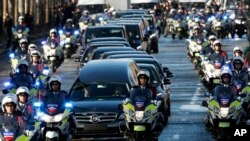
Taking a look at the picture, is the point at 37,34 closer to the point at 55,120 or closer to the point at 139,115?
the point at 139,115

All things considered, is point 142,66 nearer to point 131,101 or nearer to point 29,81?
point 29,81

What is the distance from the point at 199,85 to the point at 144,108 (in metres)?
14.7

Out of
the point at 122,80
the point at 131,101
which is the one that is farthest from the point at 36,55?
the point at 131,101

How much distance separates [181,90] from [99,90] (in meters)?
11.4

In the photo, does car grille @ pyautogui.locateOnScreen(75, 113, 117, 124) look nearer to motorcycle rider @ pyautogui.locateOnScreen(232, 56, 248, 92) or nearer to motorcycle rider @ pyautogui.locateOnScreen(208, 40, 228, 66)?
motorcycle rider @ pyautogui.locateOnScreen(232, 56, 248, 92)

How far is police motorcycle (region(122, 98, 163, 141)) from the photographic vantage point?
66.0ft

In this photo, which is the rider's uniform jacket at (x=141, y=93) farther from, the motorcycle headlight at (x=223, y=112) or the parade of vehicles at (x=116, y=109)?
the motorcycle headlight at (x=223, y=112)

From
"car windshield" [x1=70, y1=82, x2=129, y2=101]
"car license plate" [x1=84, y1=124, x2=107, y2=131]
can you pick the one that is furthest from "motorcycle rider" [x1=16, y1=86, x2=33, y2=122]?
"car windshield" [x1=70, y1=82, x2=129, y2=101]

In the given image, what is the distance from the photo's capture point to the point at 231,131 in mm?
20734

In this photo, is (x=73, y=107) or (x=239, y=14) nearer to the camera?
(x=73, y=107)

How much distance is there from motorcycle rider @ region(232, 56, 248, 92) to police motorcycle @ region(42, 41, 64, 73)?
15.8 metres

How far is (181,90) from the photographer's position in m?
33.1

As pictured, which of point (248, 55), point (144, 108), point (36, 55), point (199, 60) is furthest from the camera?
point (199, 60)

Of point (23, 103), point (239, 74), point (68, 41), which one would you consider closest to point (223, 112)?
point (239, 74)
